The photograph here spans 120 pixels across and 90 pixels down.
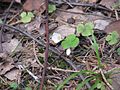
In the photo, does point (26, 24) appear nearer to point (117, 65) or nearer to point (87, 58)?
point (87, 58)

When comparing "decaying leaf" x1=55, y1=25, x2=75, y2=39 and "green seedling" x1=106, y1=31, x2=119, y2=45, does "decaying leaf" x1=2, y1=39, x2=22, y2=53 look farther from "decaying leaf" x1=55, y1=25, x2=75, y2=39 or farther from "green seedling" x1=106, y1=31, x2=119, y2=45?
"green seedling" x1=106, y1=31, x2=119, y2=45

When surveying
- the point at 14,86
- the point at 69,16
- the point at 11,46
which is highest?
the point at 69,16

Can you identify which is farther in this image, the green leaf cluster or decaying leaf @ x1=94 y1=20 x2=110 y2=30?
the green leaf cluster

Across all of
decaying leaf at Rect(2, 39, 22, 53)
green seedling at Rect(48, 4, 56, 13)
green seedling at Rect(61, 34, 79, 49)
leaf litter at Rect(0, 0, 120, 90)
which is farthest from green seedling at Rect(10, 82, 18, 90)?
green seedling at Rect(48, 4, 56, 13)

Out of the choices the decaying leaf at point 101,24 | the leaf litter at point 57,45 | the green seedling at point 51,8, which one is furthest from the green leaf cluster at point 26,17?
the decaying leaf at point 101,24

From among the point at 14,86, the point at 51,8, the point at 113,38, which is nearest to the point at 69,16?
the point at 51,8

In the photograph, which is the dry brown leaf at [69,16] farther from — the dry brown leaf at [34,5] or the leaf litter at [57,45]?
the dry brown leaf at [34,5]

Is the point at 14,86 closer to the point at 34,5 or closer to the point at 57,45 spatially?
the point at 57,45
